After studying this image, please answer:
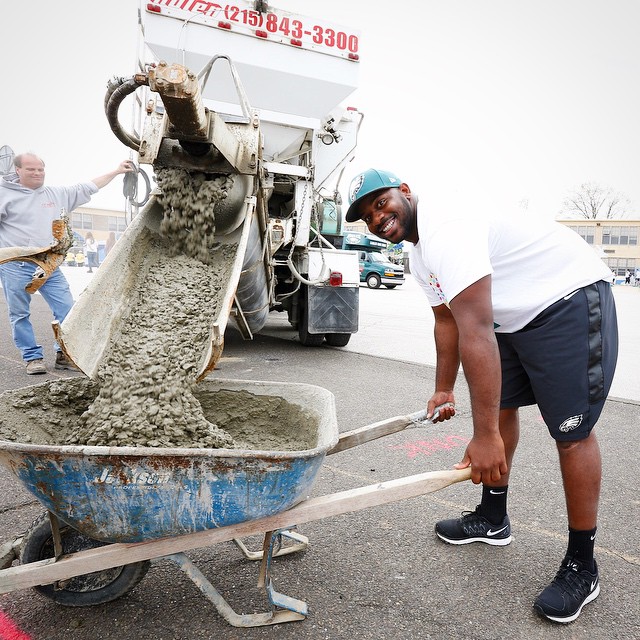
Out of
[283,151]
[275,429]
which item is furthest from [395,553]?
[283,151]

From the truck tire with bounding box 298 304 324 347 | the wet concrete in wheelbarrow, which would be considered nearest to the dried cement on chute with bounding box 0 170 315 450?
the wet concrete in wheelbarrow

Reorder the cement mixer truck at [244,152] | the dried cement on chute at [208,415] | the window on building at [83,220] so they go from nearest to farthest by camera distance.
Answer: the dried cement on chute at [208,415] → the cement mixer truck at [244,152] → the window on building at [83,220]

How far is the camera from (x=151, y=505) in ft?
5.00

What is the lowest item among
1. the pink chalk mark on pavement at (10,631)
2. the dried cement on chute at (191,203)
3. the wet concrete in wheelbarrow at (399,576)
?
the wet concrete in wheelbarrow at (399,576)

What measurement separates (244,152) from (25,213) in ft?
10.1

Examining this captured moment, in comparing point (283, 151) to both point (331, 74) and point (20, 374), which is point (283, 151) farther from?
point (20, 374)

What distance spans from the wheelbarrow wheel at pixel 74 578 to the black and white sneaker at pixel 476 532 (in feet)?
4.45

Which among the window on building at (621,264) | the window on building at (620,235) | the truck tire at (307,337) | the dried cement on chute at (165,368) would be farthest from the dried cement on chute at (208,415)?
the window on building at (620,235)

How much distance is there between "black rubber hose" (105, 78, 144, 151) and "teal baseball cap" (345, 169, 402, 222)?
109 cm

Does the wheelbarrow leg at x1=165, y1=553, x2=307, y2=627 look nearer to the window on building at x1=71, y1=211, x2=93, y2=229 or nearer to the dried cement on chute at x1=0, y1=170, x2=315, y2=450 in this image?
the dried cement on chute at x1=0, y1=170, x2=315, y2=450

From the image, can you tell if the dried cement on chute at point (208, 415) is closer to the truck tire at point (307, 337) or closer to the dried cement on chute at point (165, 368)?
the dried cement on chute at point (165, 368)

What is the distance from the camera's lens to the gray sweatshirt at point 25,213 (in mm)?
4711

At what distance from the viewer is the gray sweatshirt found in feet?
15.5

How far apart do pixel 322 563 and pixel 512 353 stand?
3.96 ft
